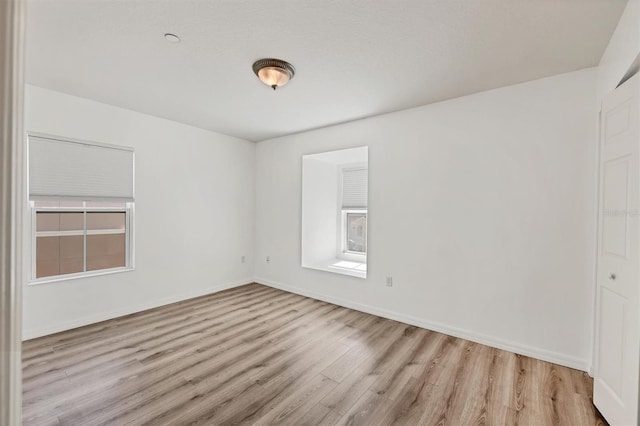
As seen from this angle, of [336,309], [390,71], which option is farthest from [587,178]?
[336,309]

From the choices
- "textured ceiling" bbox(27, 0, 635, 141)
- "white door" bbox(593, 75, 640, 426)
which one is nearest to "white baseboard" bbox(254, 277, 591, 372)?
"white door" bbox(593, 75, 640, 426)

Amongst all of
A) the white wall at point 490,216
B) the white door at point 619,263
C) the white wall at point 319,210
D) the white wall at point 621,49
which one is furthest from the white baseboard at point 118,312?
the white wall at point 621,49

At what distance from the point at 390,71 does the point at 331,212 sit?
3.02 metres

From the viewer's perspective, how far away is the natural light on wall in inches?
189

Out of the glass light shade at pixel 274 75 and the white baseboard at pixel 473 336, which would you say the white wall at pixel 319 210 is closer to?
the white baseboard at pixel 473 336

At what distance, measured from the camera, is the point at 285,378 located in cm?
239

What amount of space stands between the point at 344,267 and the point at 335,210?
1165mm

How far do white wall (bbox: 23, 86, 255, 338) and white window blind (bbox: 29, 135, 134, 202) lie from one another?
0.12 m

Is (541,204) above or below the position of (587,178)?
below

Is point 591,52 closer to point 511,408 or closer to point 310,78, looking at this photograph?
point 310,78

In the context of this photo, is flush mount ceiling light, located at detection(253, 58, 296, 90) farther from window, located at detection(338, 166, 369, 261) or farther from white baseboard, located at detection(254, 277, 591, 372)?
white baseboard, located at detection(254, 277, 591, 372)

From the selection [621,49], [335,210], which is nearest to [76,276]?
[335,210]

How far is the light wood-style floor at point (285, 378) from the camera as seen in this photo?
6.53ft

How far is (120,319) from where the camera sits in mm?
3580
